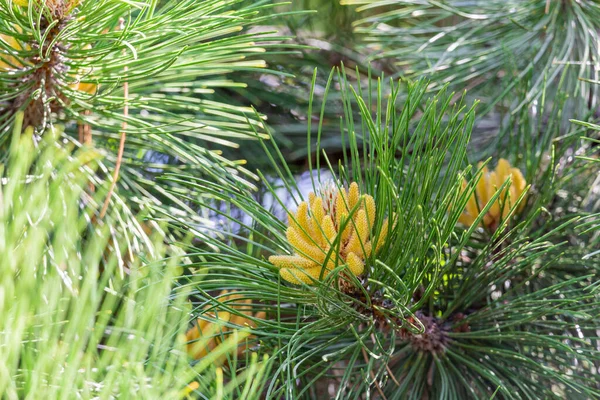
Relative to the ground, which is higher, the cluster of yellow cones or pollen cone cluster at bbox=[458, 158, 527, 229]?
pollen cone cluster at bbox=[458, 158, 527, 229]

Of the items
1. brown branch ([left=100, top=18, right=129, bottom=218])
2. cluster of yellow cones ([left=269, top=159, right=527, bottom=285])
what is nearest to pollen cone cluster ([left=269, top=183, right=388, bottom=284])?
cluster of yellow cones ([left=269, top=159, right=527, bottom=285])

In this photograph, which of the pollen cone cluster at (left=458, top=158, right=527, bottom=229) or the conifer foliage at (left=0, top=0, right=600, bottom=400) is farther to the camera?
the pollen cone cluster at (left=458, top=158, right=527, bottom=229)

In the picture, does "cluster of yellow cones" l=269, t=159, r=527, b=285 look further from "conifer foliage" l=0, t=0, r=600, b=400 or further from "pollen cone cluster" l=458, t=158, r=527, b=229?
"pollen cone cluster" l=458, t=158, r=527, b=229

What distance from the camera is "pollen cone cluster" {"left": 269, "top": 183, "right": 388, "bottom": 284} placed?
529mm

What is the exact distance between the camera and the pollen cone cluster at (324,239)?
0.53 metres

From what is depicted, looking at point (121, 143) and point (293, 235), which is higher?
point (121, 143)

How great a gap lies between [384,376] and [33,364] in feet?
1.14

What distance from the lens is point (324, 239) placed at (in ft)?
1.77

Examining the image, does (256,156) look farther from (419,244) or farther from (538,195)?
(419,244)

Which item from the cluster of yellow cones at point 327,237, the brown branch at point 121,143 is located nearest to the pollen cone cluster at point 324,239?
the cluster of yellow cones at point 327,237

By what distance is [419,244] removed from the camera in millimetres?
518

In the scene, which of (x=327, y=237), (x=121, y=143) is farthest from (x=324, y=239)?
(x=121, y=143)

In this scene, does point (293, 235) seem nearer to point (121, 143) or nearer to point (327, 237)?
point (327, 237)

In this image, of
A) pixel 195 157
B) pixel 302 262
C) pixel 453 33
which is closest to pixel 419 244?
pixel 302 262
